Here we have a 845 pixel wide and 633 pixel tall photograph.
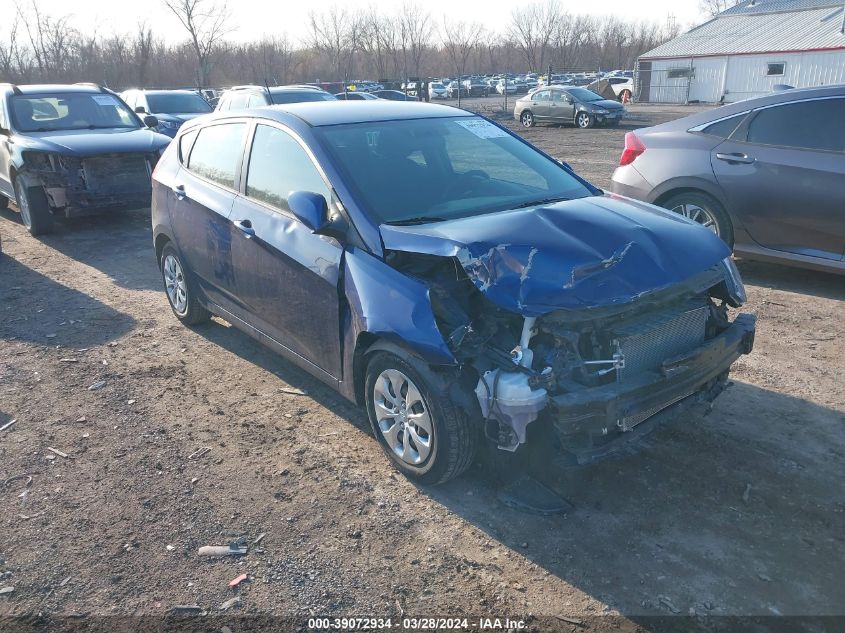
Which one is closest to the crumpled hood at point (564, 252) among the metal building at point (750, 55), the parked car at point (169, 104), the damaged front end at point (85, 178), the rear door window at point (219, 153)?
the rear door window at point (219, 153)

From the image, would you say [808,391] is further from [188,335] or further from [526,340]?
[188,335]

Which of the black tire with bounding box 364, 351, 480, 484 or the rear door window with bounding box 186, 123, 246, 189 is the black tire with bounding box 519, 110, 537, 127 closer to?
the rear door window with bounding box 186, 123, 246, 189

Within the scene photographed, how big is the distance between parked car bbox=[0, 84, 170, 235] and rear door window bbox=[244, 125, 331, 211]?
5588 mm

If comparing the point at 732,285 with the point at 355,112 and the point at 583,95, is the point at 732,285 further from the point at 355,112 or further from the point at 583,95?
the point at 583,95

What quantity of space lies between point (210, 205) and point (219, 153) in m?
0.42

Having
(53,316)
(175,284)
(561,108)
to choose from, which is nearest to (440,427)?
(175,284)

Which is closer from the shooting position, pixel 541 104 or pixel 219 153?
pixel 219 153

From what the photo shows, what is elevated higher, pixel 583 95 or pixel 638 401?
pixel 583 95

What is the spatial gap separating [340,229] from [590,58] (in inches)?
3434

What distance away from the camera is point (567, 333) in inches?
130

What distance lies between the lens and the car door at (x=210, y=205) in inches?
193

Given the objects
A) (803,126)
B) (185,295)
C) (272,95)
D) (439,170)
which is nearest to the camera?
(439,170)

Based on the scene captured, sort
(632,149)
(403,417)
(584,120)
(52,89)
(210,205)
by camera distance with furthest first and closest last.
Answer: (584,120), (52,89), (632,149), (210,205), (403,417)

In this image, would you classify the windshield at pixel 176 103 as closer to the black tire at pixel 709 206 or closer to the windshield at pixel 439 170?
the black tire at pixel 709 206
